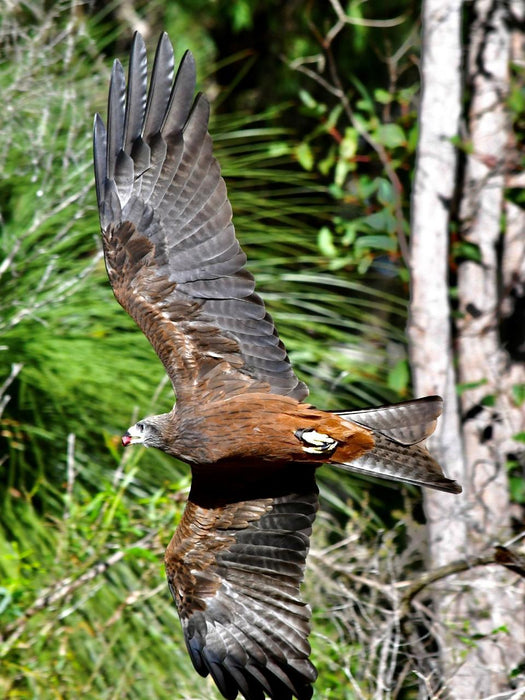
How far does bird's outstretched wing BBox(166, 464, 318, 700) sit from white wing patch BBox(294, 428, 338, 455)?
24cm

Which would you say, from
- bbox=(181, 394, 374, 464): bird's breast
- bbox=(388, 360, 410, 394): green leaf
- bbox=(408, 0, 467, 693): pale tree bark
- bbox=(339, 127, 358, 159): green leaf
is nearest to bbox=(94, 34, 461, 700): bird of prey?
bbox=(181, 394, 374, 464): bird's breast

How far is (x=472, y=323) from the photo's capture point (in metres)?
4.89

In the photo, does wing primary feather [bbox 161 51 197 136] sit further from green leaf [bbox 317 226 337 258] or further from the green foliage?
green leaf [bbox 317 226 337 258]

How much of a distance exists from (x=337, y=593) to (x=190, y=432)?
31.9 inches

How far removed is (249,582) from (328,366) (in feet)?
5.97

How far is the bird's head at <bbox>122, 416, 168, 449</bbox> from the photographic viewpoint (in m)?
3.91

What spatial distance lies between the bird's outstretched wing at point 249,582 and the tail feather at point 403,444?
0.29m

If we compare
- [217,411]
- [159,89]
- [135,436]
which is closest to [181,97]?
[159,89]

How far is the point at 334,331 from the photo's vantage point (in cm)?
572

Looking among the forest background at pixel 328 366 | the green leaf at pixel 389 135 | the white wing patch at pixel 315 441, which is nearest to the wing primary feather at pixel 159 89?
the forest background at pixel 328 366

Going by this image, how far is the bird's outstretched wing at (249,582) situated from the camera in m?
3.73

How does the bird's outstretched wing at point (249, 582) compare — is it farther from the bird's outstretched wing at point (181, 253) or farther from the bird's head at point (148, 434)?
the bird's outstretched wing at point (181, 253)

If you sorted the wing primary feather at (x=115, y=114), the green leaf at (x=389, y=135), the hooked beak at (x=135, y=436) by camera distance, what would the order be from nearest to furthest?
the wing primary feather at (x=115, y=114) → the hooked beak at (x=135, y=436) → the green leaf at (x=389, y=135)

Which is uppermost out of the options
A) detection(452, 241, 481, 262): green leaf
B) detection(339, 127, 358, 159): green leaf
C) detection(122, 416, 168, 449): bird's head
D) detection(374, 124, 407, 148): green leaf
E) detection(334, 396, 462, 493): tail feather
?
detection(339, 127, 358, 159): green leaf
